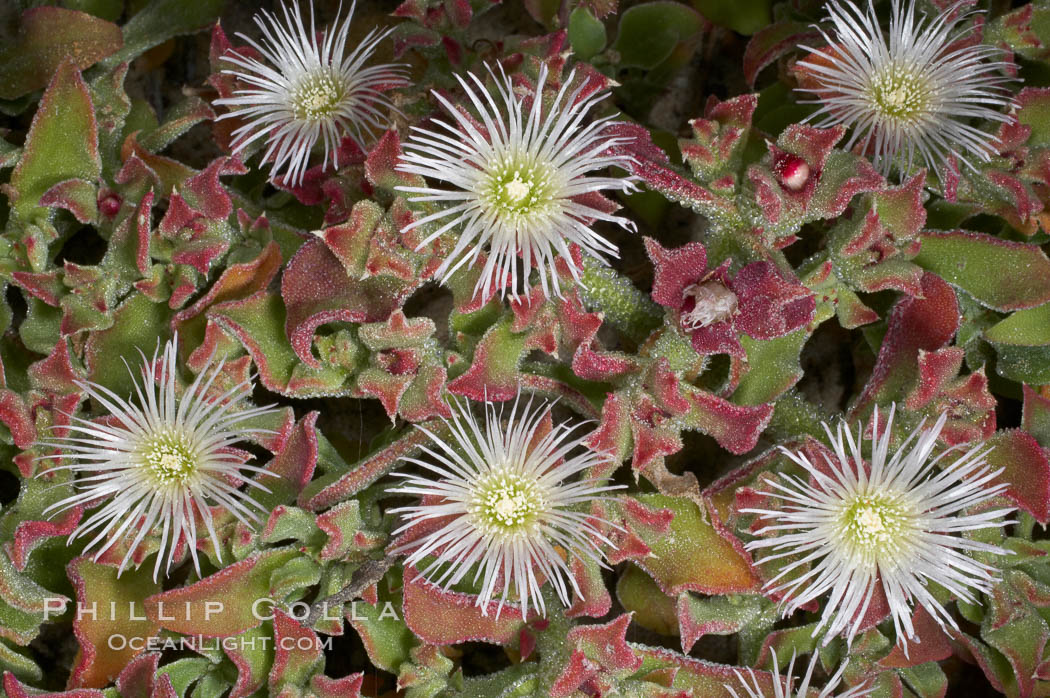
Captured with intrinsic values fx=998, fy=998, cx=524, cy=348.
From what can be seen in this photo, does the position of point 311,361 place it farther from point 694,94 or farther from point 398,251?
point 694,94

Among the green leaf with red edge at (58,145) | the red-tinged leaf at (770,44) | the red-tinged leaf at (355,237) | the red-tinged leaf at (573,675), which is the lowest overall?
the red-tinged leaf at (573,675)

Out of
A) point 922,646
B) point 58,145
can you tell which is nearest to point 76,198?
point 58,145

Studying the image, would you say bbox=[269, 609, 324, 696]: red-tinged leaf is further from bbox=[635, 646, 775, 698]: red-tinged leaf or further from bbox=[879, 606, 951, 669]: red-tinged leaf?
bbox=[879, 606, 951, 669]: red-tinged leaf

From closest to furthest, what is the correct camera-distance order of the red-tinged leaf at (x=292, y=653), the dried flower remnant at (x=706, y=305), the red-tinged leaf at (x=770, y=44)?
the dried flower remnant at (x=706, y=305) < the red-tinged leaf at (x=292, y=653) < the red-tinged leaf at (x=770, y=44)

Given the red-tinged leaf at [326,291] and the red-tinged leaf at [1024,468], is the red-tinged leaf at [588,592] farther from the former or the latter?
the red-tinged leaf at [1024,468]

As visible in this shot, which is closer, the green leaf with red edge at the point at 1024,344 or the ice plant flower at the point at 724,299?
the ice plant flower at the point at 724,299

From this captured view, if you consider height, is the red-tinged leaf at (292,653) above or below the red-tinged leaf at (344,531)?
below

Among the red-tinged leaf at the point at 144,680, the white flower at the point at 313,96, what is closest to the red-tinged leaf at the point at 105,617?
the red-tinged leaf at the point at 144,680

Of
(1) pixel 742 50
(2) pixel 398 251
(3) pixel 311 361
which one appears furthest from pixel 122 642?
(1) pixel 742 50
